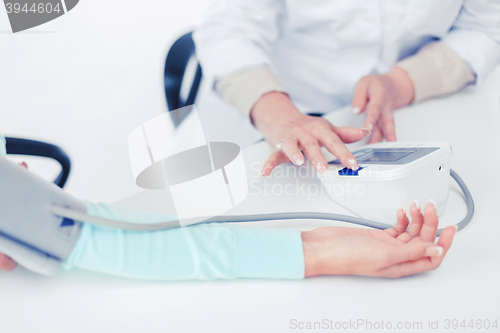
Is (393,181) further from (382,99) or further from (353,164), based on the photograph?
(382,99)

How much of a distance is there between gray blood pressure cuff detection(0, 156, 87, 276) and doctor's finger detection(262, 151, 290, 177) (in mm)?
215

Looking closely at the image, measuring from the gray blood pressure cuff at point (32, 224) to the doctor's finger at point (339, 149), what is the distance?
262 millimetres

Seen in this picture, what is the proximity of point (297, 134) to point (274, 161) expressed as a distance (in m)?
0.05

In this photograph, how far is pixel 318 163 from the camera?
423 mm

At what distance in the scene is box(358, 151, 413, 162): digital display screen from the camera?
398 mm

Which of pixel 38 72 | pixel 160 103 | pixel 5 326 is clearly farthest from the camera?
pixel 160 103

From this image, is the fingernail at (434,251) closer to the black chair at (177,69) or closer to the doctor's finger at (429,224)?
the doctor's finger at (429,224)

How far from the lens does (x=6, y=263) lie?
322mm

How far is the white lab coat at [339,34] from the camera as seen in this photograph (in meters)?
0.64

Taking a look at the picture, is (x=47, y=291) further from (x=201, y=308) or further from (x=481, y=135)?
(x=481, y=135)

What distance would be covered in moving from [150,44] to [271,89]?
93 centimetres

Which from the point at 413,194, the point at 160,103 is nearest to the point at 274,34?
the point at 413,194

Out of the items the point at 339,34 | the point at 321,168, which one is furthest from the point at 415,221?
the point at 339,34

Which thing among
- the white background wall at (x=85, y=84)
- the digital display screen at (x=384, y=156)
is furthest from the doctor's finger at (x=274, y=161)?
the white background wall at (x=85, y=84)
